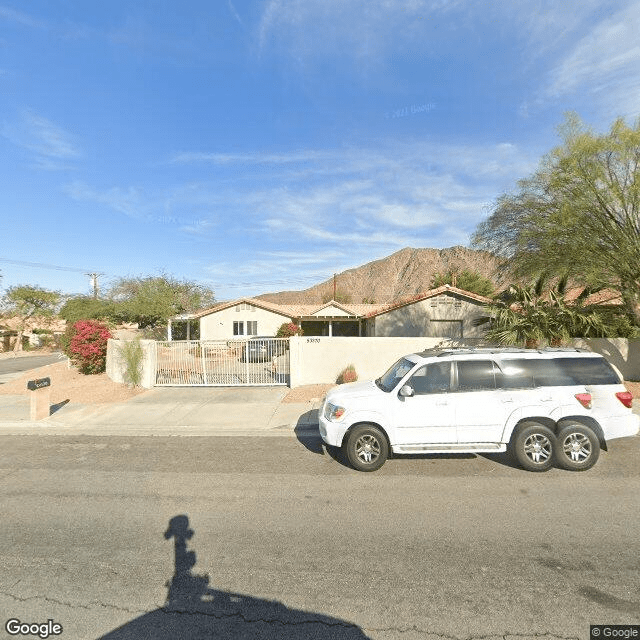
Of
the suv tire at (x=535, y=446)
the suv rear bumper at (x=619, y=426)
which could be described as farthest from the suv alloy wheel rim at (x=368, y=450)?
the suv rear bumper at (x=619, y=426)

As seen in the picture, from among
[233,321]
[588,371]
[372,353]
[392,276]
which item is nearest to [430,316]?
[372,353]

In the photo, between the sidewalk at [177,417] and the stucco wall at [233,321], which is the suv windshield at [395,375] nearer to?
the sidewalk at [177,417]

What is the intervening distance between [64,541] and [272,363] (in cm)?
967

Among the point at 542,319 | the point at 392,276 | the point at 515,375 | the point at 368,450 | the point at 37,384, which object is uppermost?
the point at 392,276

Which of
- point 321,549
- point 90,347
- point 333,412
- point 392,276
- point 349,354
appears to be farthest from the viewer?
point 392,276

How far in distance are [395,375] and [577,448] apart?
2.95 m

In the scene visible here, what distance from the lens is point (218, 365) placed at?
13414mm

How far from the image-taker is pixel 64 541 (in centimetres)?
397

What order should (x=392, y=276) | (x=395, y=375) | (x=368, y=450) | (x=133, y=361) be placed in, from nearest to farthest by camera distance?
(x=368, y=450)
(x=395, y=375)
(x=133, y=361)
(x=392, y=276)

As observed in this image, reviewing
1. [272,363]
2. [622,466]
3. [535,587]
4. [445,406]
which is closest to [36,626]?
[535,587]

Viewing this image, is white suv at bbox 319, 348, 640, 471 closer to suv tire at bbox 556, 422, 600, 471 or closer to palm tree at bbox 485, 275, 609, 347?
suv tire at bbox 556, 422, 600, 471

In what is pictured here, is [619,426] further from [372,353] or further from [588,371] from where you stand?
[372,353]

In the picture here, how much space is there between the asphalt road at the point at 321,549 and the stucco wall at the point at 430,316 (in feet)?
54.9

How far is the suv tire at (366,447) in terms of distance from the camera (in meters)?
5.82
